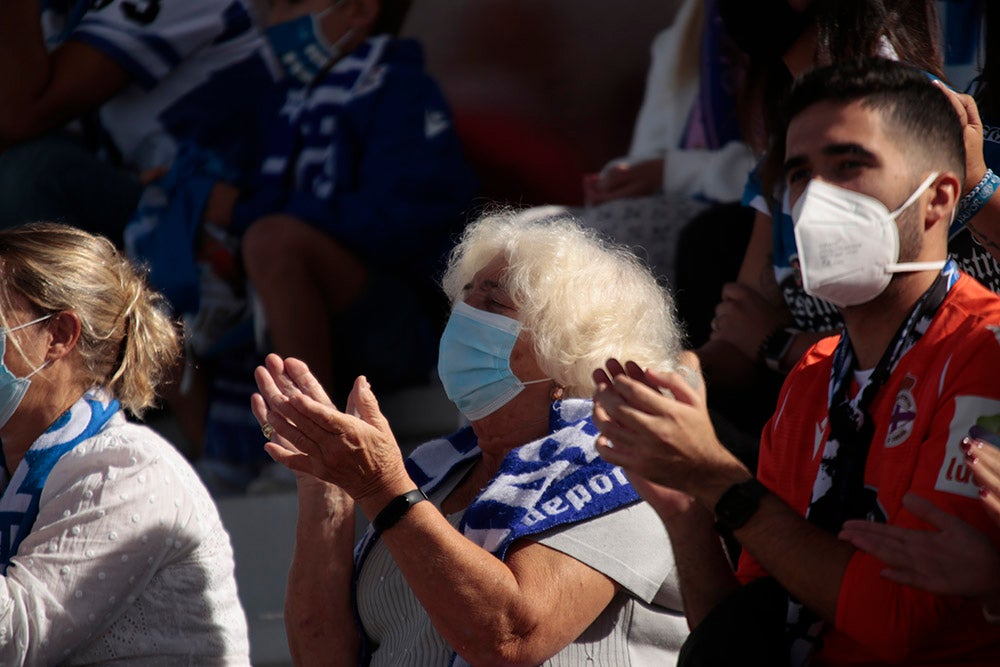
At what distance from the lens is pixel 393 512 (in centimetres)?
237

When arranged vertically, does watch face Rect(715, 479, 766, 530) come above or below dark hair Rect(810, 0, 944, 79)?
below

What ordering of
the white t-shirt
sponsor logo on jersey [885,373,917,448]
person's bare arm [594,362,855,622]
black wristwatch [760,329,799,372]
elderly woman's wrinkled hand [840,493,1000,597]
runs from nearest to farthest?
elderly woman's wrinkled hand [840,493,1000,597]
person's bare arm [594,362,855,622]
sponsor logo on jersey [885,373,917,448]
the white t-shirt
black wristwatch [760,329,799,372]

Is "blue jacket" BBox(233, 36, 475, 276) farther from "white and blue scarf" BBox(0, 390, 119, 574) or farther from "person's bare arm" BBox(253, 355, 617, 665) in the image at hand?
"person's bare arm" BBox(253, 355, 617, 665)

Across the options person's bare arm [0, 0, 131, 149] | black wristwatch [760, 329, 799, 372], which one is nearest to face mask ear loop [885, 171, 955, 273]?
black wristwatch [760, 329, 799, 372]

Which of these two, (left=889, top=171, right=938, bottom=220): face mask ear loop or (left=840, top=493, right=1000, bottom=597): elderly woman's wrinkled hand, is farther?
(left=889, top=171, right=938, bottom=220): face mask ear loop

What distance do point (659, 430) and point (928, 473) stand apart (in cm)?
41

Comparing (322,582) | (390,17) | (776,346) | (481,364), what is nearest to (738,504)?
(481,364)

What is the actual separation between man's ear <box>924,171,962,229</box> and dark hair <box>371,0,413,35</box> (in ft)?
10.4

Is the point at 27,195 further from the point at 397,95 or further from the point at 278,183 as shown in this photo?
the point at 397,95

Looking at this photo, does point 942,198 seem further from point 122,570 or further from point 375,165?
point 375,165

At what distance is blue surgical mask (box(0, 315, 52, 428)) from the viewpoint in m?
2.91

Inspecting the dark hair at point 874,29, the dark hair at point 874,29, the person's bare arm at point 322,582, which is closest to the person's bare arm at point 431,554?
the person's bare arm at point 322,582

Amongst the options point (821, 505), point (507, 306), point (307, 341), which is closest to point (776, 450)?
point (821, 505)

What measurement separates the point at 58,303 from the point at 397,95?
2.02m
